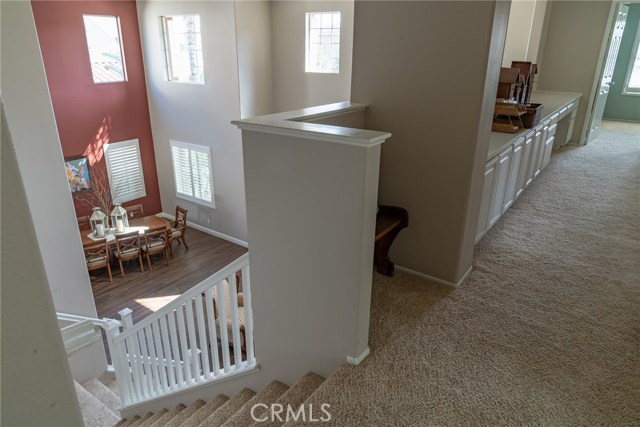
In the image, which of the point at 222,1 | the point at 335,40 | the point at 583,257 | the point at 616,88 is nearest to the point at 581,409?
the point at 583,257

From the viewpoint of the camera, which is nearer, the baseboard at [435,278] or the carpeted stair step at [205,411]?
the carpeted stair step at [205,411]

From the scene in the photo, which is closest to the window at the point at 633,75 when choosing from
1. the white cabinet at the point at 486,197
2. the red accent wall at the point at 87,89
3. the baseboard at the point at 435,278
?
the white cabinet at the point at 486,197

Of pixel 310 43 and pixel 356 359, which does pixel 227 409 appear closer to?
pixel 356 359

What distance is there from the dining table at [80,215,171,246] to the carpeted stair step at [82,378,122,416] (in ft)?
10.7

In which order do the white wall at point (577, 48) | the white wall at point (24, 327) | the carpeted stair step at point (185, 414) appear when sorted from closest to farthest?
the white wall at point (24, 327) → the carpeted stair step at point (185, 414) → the white wall at point (577, 48)

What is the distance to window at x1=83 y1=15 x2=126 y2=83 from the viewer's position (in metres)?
8.01

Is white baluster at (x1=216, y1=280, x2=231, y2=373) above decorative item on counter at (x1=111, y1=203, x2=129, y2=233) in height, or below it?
above

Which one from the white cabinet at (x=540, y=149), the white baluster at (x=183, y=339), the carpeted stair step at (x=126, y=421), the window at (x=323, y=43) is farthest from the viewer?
the window at (x=323, y=43)

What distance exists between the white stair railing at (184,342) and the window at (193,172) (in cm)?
548

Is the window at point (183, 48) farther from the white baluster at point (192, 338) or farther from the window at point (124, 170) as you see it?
the white baluster at point (192, 338)

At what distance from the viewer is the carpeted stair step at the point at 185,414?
2893mm

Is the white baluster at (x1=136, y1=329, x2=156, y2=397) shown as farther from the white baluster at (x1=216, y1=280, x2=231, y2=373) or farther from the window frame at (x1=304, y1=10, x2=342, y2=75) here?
the window frame at (x1=304, y1=10, x2=342, y2=75)

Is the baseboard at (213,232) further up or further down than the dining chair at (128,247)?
further down

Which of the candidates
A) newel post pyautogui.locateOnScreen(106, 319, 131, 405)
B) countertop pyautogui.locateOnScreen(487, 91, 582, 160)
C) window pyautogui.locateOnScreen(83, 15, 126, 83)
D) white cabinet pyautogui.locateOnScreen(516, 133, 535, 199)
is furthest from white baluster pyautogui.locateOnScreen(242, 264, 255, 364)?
window pyautogui.locateOnScreen(83, 15, 126, 83)
